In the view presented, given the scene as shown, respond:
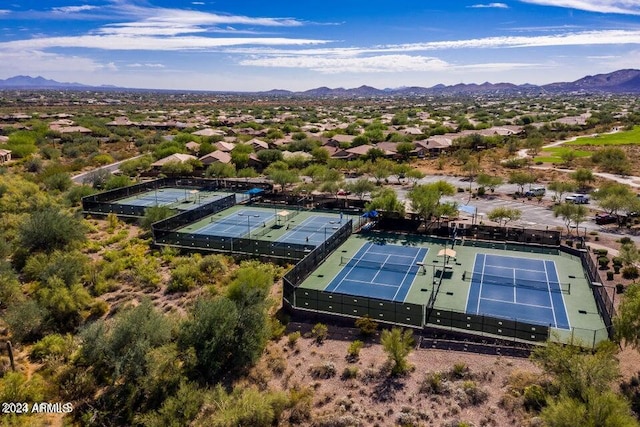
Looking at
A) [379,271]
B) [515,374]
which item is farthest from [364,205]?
[515,374]

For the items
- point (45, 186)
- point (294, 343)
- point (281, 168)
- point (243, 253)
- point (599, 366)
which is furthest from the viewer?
point (281, 168)

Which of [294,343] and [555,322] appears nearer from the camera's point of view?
[294,343]

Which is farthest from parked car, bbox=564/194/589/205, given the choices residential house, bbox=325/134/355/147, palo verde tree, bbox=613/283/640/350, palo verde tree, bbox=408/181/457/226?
residential house, bbox=325/134/355/147

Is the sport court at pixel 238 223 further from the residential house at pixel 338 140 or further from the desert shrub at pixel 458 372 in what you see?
the residential house at pixel 338 140

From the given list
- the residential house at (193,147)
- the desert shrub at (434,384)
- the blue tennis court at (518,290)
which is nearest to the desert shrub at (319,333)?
the desert shrub at (434,384)

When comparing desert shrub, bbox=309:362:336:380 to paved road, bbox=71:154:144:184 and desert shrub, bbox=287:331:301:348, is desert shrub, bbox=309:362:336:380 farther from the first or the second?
paved road, bbox=71:154:144:184

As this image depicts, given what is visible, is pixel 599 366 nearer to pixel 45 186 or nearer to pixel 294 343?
pixel 294 343

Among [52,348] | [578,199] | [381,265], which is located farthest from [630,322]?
[578,199]
